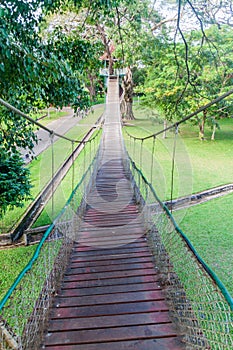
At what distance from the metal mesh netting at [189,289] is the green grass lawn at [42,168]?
1.64 m

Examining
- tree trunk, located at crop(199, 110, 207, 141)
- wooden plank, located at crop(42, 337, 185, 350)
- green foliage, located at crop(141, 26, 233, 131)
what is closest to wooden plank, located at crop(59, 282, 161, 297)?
wooden plank, located at crop(42, 337, 185, 350)

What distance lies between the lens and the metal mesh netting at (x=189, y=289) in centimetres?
97

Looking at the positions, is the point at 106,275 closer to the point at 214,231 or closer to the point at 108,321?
the point at 108,321

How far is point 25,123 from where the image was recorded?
2.52m

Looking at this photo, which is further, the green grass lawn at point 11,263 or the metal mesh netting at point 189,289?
the green grass lawn at point 11,263

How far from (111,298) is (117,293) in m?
0.05

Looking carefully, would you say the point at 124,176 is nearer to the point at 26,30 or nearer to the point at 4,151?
the point at 4,151

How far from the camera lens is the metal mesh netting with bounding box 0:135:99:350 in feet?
3.40

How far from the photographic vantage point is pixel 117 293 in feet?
Result: 4.77

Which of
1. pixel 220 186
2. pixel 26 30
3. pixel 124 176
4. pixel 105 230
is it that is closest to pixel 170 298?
pixel 105 230

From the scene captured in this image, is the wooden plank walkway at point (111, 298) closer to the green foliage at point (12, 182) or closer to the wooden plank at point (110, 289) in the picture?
the wooden plank at point (110, 289)

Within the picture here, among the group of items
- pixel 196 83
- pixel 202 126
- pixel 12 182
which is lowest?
pixel 12 182

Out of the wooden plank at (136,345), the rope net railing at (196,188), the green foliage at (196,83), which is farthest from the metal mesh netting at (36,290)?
the green foliage at (196,83)

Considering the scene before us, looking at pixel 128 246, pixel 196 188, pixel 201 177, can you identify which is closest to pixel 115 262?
pixel 128 246
